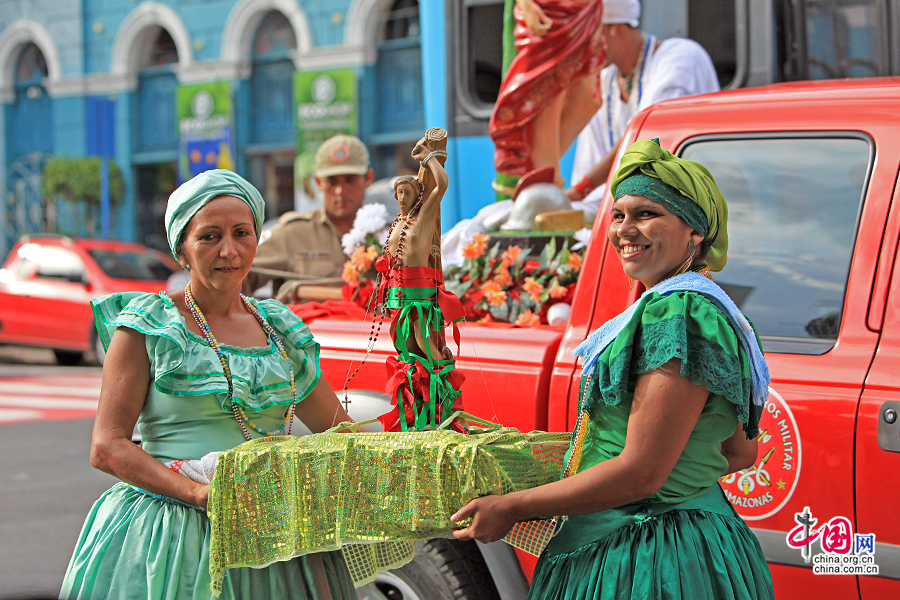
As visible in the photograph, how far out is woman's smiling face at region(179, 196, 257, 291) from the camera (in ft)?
6.50

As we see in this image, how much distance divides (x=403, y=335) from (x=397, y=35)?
648 inches

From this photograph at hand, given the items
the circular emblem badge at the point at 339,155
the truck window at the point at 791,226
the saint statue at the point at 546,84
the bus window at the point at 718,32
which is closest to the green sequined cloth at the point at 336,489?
the truck window at the point at 791,226

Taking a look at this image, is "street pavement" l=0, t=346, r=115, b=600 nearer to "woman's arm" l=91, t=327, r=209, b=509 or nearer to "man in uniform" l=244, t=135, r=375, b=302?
"woman's arm" l=91, t=327, r=209, b=509

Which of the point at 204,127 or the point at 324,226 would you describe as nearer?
the point at 324,226

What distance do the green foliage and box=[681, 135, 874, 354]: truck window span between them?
19727mm

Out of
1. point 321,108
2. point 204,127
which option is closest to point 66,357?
point 321,108

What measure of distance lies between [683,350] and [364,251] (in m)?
2.38

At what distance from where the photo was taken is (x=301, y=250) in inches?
191

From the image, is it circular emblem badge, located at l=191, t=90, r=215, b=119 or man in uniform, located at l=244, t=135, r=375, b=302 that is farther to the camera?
circular emblem badge, located at l=191, t=90, r=215, b=119

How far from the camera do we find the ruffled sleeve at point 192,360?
76.1 inches

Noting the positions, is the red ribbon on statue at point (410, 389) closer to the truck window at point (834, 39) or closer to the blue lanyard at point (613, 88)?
the blue lanyard at point (613, 88)

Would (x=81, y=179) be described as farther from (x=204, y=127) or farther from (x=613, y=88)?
(x=613, y=88)

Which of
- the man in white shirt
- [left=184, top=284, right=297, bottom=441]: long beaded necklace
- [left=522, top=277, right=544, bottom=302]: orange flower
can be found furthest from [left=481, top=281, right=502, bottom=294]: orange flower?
[left=184, top=284, right=297, bottom=441]: long beaded necklace

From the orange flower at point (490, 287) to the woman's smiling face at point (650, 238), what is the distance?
1.51 metres
